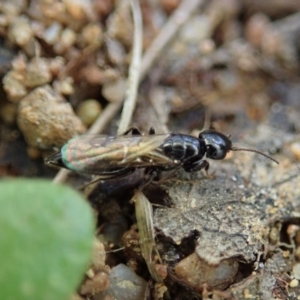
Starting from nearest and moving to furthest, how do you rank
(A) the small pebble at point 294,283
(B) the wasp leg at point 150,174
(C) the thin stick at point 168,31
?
(A) the small pebble at point 294,283 < (B) the wasp leg at point 150,174 < (C) the thin stick at point 168,31

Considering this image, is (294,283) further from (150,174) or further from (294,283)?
(150,174)

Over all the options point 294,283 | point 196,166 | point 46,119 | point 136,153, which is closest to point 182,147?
point 196,166

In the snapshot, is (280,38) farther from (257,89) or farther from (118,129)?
(118,129)

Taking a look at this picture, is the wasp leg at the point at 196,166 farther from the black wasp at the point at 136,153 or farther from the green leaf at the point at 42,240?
the green leaf at the point at 42,240

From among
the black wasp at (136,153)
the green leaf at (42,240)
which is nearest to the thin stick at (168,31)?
the black wasp at (136,153)

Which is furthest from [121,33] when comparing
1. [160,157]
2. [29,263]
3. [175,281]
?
[29,263]
